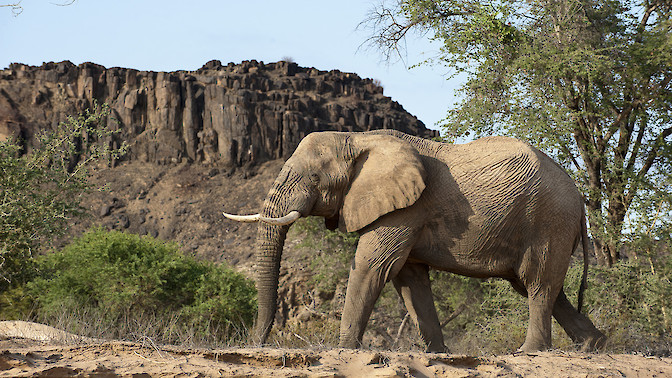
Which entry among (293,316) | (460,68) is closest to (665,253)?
(460,68)

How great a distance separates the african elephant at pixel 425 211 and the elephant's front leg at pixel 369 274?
11mm

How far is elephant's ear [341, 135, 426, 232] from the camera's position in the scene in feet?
26.6

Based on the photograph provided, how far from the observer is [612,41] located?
16.3 meters

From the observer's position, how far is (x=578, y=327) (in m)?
9.34

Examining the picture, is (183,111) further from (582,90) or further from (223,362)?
(223,362)

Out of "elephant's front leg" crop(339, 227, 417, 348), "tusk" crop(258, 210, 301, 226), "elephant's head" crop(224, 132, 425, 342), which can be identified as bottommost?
"elephant's front leg" crop(339, 227, 417, 348)

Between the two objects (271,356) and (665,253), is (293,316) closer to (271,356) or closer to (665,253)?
(665,253)

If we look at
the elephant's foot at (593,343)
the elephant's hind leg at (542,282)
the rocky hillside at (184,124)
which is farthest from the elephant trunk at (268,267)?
the rocky hillside at (184,124)

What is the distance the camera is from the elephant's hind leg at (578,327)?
917 cm

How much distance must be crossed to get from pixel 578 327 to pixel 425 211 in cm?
270

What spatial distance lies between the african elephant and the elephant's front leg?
0.01m

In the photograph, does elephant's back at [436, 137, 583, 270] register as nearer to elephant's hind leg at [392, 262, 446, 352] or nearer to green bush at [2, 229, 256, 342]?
elephant's hind leg at [392, 262, 446, 352]

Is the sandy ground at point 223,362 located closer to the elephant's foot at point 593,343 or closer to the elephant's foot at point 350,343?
the elephant's foot at point 350,343

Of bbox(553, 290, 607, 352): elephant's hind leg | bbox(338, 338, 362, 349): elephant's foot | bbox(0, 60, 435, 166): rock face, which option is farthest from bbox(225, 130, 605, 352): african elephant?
bbox(0, 60, 435, 166): rock face
